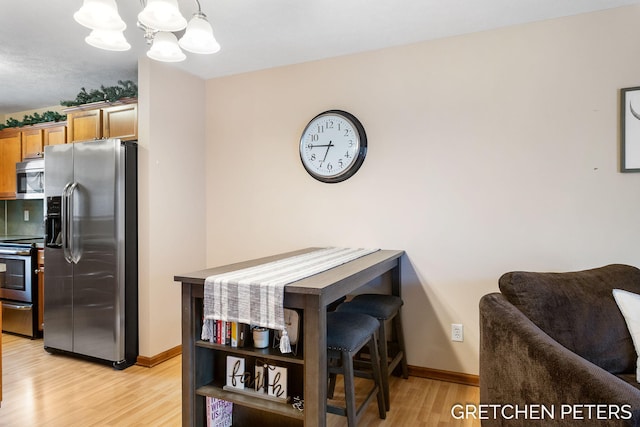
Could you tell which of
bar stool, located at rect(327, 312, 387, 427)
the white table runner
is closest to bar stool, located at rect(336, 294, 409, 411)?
bar stool, located at rect(327, 312, 387, 427)

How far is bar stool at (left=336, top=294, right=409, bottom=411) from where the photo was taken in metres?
2.32

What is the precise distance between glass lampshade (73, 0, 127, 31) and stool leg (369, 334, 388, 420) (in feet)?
6.54

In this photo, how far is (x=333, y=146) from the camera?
3.01 m

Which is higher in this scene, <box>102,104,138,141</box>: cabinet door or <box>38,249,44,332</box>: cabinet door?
<box>102,104,138,141</box>: cabinet door

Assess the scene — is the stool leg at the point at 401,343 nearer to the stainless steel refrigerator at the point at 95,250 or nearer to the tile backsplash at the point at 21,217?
the stainless steel refrigerator at the point at 95,250

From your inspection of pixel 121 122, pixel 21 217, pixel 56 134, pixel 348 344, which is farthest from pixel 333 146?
pixel 21 217

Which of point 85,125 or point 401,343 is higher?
point 85,125

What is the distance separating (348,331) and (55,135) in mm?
3697

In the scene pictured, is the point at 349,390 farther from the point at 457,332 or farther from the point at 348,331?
the point at 457,332

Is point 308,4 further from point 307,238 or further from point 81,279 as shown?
point 81,279

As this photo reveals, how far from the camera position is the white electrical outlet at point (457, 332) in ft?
8.79

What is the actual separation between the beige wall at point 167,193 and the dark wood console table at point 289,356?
1.30 meters

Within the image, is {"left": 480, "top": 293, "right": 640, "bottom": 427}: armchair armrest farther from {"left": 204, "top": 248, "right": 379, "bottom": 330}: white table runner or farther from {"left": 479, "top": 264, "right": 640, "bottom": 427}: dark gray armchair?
{"left": 204, "top": 248, "right": 379, "bottom": 330}: white table runner

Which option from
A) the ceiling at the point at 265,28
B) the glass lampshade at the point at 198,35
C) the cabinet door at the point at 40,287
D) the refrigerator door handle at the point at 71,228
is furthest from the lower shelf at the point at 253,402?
the cabinet door at the point at 40,287
